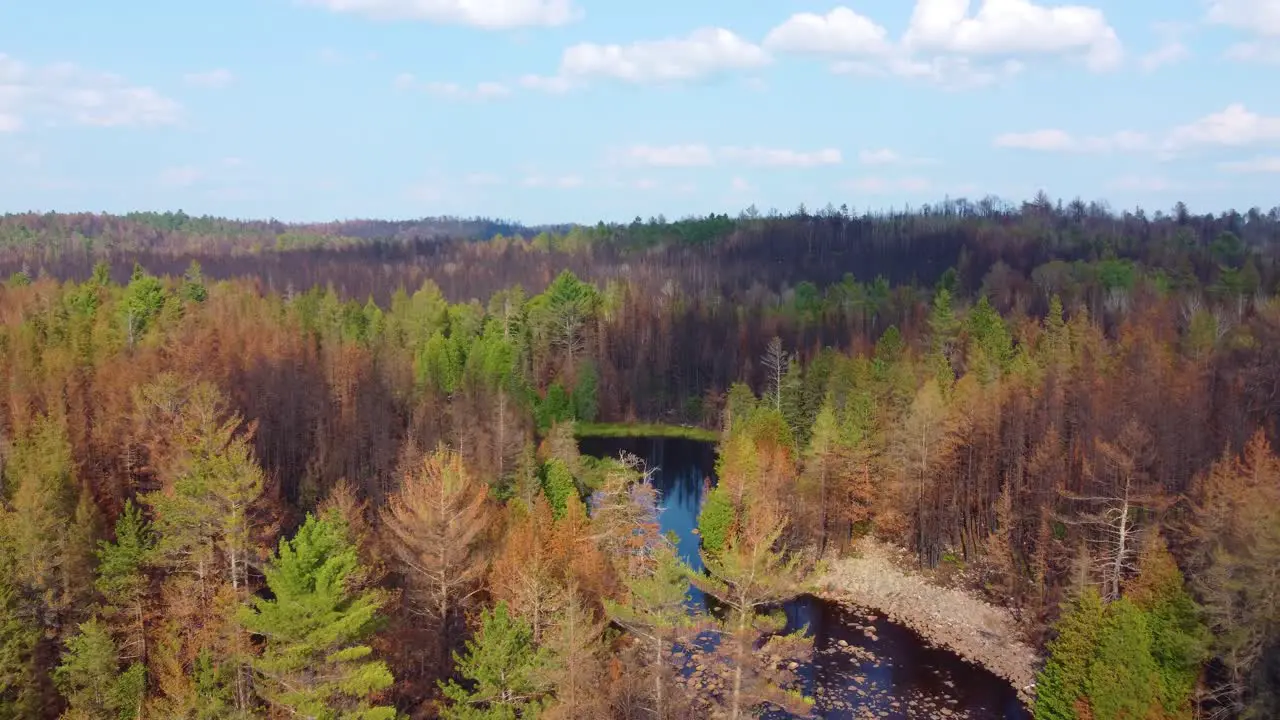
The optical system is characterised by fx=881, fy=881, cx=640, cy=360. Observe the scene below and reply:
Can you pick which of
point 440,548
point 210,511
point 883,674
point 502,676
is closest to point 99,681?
point 210,511

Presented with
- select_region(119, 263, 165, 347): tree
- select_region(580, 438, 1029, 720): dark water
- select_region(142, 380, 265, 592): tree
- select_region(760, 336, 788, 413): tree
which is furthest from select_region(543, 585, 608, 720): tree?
select_region(119, 263, 165, 347): tree

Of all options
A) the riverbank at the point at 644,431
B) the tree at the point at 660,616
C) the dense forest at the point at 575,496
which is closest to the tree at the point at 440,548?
the dense forest at the point at 575,496

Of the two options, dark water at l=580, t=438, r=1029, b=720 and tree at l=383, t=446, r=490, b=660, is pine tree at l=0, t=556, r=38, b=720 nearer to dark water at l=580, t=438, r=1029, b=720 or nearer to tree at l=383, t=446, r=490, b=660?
tree at l=383, t=446, r=490, b=660

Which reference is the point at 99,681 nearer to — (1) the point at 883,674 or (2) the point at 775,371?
(1) the point at 883,674

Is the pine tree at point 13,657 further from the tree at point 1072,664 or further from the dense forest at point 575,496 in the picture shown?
the tree at point 1072,664

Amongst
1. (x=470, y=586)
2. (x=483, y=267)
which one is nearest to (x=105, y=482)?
(x=470, y=586)

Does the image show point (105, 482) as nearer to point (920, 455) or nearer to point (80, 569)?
point (80, 569)
